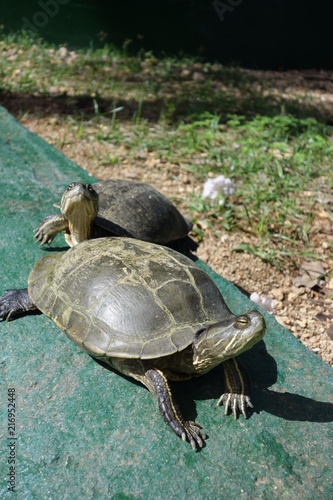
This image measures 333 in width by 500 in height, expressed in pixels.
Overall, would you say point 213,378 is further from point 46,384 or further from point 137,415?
point 46,384

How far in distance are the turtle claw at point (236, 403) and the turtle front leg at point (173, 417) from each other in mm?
204

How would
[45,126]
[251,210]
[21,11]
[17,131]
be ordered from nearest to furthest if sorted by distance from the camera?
[251,210]
[17,131]
[45,126]
[21,11]

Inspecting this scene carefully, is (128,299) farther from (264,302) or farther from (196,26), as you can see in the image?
(196,26)

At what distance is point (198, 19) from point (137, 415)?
23.0ft

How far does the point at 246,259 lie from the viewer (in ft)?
13.7

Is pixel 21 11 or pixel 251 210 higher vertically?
pixel 21 11

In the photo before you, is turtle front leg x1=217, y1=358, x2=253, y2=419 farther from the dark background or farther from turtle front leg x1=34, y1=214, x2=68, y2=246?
the dark background

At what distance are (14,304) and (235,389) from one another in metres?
1.41

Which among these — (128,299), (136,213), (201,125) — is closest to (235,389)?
(128,299)

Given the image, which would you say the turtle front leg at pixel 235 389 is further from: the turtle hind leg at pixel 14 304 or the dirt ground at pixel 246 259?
the turtle hind leg at pixel 14 304

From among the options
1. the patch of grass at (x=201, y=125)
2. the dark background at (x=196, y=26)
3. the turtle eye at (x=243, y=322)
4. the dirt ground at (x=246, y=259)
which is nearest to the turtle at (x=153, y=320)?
the turtle eye at (x=243, y=322)

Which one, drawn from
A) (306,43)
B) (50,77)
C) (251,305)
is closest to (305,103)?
(306,43)

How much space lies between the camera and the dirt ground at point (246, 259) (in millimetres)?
3711

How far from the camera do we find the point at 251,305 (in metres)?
3.52
